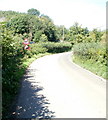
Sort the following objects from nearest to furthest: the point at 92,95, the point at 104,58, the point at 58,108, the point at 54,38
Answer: the point at 58,108, the point at 92,95, the point at 104,58, the point at 54,38

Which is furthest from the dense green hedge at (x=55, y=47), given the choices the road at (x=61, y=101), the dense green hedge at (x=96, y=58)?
the road at (x=61, y=101)

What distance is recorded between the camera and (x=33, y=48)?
33.2m

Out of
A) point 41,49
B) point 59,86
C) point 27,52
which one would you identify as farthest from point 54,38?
point 59,86

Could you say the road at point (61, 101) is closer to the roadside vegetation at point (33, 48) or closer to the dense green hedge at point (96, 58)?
the roadside vegetation at point (33, 48)

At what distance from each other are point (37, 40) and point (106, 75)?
40.5 m

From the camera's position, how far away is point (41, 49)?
1458 inches

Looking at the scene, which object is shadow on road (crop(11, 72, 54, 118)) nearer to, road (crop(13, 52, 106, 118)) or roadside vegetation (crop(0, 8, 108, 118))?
road (crop(13, 52, 106, 118))

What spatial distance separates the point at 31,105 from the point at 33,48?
1050 inches

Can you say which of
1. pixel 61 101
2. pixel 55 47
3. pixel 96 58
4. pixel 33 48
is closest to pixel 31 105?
pixel 61 101

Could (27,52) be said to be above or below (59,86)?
above

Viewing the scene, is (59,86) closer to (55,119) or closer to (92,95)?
(92,95)

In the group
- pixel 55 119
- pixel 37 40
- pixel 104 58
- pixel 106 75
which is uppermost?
pixel 37 40

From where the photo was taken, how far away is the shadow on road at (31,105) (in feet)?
20.2

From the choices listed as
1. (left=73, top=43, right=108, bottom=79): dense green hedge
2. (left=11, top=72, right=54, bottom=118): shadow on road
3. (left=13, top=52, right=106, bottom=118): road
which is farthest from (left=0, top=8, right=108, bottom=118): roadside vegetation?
(left=13, top=52, right=106, bottom=118): road
